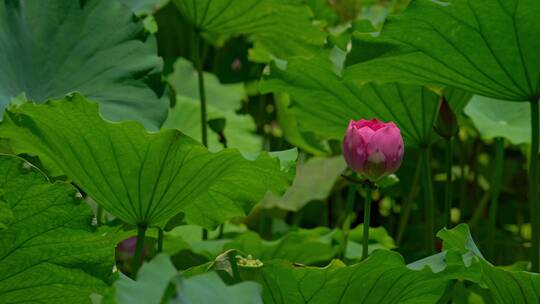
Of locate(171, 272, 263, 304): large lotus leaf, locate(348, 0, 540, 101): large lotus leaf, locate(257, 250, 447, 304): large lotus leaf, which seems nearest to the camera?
locate(171, 272, 263, 304): large lotus leaf

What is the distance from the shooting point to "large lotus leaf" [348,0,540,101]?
141 cm

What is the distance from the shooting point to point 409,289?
1138mm

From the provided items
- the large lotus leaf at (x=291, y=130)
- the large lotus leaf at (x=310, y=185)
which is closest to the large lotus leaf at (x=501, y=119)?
the large lotus leaf at (x=310, y=185)

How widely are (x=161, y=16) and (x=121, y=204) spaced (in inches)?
62.3

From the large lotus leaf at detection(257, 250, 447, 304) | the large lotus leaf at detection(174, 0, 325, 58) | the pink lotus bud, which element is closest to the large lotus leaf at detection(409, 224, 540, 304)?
the large lotus leaf at detection(257, 250, 447, 304)

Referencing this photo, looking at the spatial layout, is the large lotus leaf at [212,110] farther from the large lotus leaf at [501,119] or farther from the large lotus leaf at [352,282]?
the large lotus leaf at [352,282]

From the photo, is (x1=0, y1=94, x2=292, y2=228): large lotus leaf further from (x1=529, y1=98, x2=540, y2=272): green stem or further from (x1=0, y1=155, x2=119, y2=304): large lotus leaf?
(x1=529, y1=98, x2=540, y2=272): green stem

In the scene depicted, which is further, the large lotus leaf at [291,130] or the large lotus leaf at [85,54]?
the large lotus leaf at [291,130]

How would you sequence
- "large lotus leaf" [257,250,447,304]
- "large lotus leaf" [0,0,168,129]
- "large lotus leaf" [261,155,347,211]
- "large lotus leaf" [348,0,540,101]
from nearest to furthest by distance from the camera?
"large lotus leaf" [257,250,447,304], "large lotus leaf" [348,0,540,101], "large lotus leaf" [0,0,168,129], "large lotus leaf" [261,155,347,211]

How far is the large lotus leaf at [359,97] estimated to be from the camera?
5.61 ft

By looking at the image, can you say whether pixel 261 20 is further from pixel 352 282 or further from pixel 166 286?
pixel 166 286

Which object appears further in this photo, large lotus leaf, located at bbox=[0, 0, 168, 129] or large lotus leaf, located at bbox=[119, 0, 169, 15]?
large lotus leaf, located at bbox=[119, 0, 169, 15]

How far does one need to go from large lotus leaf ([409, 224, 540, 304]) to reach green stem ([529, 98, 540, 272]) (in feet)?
1.01

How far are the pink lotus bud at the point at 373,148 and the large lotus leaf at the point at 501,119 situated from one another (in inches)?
19.6
